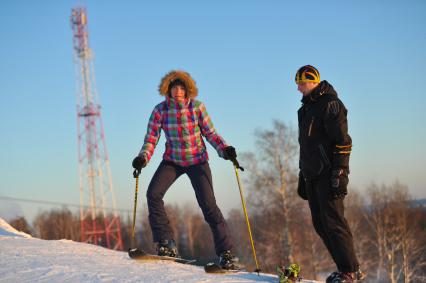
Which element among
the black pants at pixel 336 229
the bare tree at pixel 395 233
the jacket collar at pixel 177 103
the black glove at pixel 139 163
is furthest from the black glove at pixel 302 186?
the bare tree at pixel 395 233

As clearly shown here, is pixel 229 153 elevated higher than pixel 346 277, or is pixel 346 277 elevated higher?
pixel 229 153

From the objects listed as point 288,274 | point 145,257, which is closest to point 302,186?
point 288,274

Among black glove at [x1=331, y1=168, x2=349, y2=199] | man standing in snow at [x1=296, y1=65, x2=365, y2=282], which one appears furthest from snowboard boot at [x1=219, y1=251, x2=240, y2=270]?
black glove at [x1=331, y1=168, x2=349, y2=199]

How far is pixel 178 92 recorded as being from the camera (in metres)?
5.83

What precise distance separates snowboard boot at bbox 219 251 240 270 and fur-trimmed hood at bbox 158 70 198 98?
1.95m

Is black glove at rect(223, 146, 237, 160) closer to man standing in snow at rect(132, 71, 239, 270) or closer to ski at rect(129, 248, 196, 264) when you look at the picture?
man standing in snow at rect(132, 71, 239, 270)

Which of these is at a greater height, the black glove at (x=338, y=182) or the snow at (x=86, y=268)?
the black glove at (x=338, y=182)

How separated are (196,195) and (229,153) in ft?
2.07

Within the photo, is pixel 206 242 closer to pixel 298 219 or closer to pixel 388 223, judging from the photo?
pixel 388 223

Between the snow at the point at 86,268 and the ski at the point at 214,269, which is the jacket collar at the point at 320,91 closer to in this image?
the snow at the point at 86,268

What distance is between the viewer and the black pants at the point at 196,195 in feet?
18.3

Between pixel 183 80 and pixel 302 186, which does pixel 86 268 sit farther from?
pixel 183 80

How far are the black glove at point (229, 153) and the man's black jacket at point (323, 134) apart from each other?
1.11 meters

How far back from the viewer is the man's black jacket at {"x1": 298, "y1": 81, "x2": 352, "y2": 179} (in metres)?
4.25
